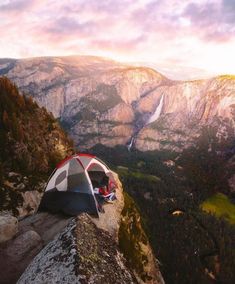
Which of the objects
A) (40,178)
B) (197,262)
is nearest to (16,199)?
(40,178)

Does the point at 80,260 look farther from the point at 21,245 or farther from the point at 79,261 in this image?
the point at 21,245

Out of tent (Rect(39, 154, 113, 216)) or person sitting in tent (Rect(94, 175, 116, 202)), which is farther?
person sitting in tent (Rect(94, 175, 116, 202))

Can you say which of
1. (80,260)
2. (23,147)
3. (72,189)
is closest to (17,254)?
(72,189)

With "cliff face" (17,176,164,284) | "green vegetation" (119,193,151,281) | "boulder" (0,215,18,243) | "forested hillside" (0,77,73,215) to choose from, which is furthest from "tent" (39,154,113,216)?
"forested hillside" (0,77,73,215)

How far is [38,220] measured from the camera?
71.0 ft

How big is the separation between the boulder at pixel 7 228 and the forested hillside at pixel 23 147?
75.5 ft

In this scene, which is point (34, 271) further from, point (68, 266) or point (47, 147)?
point (47, 147)

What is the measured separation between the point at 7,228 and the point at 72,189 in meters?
5.62

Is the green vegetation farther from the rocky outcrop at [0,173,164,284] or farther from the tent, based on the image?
the tent

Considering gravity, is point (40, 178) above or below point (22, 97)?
below

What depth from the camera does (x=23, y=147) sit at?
189 ft

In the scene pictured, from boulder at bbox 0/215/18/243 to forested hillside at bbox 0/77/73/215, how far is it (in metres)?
23.0

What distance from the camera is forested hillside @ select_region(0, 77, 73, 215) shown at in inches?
1763

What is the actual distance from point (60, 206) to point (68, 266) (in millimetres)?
11433
